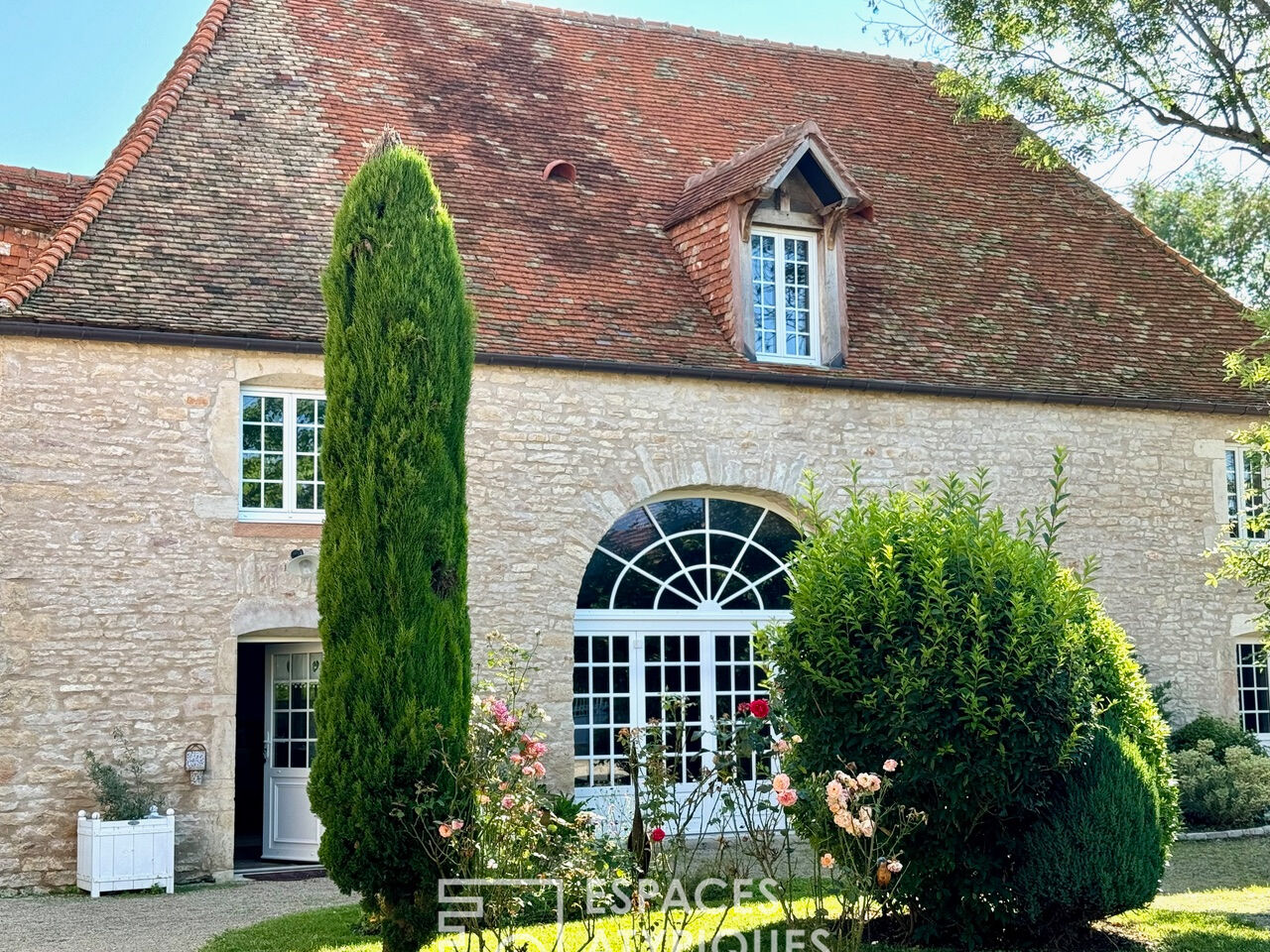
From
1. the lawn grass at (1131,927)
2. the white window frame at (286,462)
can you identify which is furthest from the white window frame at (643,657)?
the lawn grass at (1131,927)

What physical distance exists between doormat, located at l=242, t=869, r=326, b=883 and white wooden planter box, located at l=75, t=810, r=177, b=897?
951 mm

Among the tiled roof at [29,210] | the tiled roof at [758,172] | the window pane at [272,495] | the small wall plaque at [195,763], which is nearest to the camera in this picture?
the small wall plaque at [195,763]

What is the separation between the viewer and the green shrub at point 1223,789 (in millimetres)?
13516

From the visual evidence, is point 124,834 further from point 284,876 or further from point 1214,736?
point 1214,736

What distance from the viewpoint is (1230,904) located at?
9.64 metres

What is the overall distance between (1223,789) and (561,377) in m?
7.26

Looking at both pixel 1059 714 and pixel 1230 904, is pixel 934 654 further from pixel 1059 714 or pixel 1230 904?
pixel 1230 904

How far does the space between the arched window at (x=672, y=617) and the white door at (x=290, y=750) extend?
236 centimetres

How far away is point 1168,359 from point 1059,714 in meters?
8.93

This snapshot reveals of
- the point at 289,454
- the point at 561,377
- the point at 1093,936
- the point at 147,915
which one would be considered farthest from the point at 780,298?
the point at 147,915

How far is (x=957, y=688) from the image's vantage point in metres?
7.79

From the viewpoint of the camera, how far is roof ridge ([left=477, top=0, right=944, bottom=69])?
1720 cm

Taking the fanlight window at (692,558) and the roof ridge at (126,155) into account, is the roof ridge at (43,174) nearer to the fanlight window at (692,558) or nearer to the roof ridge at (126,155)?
the roof ridge at (126,155)

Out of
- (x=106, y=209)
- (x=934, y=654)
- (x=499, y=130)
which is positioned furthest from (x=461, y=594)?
(x=499, y=130)
